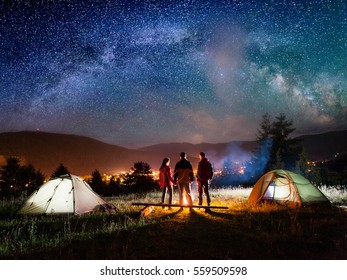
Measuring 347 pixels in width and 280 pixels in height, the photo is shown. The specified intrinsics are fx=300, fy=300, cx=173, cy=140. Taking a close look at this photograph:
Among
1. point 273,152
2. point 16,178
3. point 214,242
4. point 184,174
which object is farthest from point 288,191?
point 16,178

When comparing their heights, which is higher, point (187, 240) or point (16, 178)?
point (16, 178)

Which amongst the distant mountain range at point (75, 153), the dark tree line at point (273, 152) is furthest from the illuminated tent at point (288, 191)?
the distant mountain range at point (75, 153)

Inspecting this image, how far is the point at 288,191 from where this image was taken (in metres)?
14.7

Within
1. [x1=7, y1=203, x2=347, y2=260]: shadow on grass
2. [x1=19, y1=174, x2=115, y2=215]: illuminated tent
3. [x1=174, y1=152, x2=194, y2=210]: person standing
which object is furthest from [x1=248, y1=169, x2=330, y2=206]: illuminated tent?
[x1=19, y1=174, x2=115, y2=215]: illuminated tent

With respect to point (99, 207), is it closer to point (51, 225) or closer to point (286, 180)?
point (51, 225)

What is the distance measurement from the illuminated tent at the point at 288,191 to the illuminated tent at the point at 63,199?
22.8 ft

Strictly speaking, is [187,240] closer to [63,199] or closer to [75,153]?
[63,199]

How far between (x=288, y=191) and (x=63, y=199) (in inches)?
410

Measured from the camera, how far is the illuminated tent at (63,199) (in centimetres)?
1173

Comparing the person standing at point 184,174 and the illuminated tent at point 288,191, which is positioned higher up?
the person standing at point 184,174

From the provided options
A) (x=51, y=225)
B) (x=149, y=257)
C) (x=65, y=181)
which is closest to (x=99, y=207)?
(x=65, y=181)

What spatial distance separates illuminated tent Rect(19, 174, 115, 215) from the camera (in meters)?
11.7

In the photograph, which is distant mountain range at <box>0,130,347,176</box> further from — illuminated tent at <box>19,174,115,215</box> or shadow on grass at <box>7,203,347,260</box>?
shadow on grass at <box>7,203,347,260</box>

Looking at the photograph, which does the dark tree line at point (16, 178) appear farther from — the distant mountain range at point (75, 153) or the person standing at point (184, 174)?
the distant mountain range at point (75, 153)
